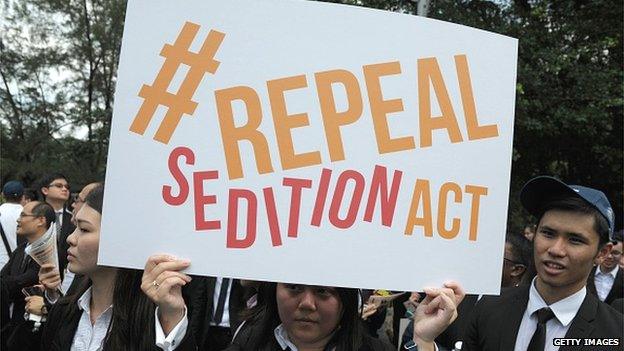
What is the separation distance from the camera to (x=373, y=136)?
6.59ft

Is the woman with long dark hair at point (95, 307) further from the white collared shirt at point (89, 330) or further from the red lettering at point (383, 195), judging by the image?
the red lettering at point (383, 195)

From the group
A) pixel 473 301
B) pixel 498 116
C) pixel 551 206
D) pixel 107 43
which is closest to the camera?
pixel 498 116

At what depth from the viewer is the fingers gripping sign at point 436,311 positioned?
1.97 meters

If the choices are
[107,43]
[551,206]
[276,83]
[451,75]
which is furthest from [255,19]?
[107,43]

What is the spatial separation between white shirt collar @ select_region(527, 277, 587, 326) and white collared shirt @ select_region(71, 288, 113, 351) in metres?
1.57

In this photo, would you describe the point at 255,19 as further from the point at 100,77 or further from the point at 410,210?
the point at 100,77

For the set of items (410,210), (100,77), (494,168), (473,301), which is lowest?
(473,301)

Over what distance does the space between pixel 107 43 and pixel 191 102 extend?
23.6 meters

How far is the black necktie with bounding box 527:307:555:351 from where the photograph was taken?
220cm

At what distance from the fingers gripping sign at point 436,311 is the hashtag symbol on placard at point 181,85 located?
90 cm

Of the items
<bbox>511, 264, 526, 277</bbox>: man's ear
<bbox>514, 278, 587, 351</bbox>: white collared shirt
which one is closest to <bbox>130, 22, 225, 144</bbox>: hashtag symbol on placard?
<bbox>514, 278, 587, 351</bbox>: white collared shirt

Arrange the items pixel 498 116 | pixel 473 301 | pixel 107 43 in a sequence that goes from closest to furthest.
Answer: pixel 498 116, pixel 473 301, pixel 107 43

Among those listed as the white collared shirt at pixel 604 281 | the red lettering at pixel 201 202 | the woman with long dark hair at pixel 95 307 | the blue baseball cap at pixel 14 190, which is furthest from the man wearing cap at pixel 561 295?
the blue baseball cap at pixel 14 190

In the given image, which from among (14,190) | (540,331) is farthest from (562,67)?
(540,331)
